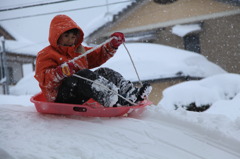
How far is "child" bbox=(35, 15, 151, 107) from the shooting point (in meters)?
2.62

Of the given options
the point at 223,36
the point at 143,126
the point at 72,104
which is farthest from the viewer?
the point at 223,36

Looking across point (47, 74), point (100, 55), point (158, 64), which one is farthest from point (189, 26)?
point (47, 74)

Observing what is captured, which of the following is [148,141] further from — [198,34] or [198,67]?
[198,34]

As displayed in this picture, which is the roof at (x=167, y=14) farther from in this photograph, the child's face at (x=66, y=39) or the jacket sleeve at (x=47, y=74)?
the jacket sleeve at (x=47, y=74)

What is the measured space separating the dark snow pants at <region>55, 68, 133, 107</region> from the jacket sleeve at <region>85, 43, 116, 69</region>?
442 millimetres

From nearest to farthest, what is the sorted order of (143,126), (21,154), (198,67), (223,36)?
(21,154), (143,126), (198,67), (223,36)

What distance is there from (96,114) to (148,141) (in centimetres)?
72

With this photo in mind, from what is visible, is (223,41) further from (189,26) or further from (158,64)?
(158,64)

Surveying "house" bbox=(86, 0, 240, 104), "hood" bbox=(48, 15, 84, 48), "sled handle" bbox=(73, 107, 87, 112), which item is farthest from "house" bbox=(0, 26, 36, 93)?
"sled handle" bbox=(73, 107, 87, 112)

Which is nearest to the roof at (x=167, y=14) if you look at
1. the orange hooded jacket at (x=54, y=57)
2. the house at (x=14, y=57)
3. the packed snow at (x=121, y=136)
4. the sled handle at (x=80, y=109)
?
the house at (x=14, y=57)

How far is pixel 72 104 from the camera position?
2.74 meters

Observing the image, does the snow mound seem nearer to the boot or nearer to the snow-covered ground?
the snow-covered ground

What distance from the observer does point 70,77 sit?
8.90ft

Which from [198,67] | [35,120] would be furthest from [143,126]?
[198,67]
